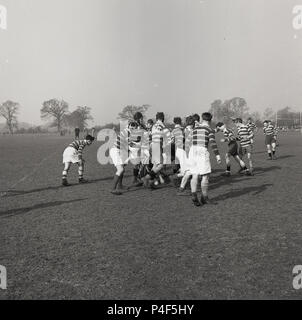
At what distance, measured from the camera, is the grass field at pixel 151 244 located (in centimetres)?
432

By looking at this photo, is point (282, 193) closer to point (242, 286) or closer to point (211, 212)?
point (211, 212)

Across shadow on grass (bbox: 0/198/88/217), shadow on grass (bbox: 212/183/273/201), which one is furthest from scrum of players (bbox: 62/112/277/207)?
shadow on grass (bbox: 0/198/88/217)

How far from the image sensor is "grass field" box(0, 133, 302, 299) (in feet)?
14.2

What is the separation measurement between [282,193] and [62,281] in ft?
23.4

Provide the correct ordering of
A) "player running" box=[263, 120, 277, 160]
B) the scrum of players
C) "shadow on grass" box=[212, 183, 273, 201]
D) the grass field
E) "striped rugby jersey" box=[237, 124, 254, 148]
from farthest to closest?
"player running" box=[263, 120, 277, 160], "striped rugby jersey" box=[237, 124, 254, 148], "shadow on grass" box=[212, 183, 273, 201], the scrum of players, the grass field

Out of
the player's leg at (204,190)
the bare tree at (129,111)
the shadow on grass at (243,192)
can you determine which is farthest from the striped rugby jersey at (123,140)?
the bare tree at (129,111)

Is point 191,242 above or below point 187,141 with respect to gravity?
below

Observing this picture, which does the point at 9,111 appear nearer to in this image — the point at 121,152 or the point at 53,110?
the point at 53,110

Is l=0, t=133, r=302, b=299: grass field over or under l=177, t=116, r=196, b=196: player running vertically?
under

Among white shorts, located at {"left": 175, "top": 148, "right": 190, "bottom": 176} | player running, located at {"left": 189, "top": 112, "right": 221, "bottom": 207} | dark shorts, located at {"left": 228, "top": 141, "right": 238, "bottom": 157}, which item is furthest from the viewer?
dark shorts, located at {"left": 228, "top": 141, "right": 238, "bottom": 157}

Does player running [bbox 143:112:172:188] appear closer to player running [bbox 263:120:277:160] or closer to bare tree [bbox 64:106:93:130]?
player running [bbox 263:120:277:160]
